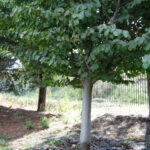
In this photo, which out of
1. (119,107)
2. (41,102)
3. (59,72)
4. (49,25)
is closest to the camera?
(49,25)

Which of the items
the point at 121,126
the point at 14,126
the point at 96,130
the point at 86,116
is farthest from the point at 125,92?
the point at 86,116

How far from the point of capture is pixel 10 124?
25.0ft

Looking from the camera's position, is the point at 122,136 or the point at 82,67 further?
the point at 122,136

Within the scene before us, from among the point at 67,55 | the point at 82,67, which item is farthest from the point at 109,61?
the point at 67,55

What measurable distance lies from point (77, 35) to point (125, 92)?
6.95m

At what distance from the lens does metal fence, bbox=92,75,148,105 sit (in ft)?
27.7

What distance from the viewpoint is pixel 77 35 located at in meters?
2.53

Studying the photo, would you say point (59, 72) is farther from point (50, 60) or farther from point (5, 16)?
point (5, 16)

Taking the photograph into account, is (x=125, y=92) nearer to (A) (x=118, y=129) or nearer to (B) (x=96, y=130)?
(A) (x=118, y=129)

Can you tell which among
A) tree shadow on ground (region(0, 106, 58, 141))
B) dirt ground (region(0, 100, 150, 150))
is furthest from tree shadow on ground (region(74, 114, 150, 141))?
tree shadow on ground (region(0, 106, 58, 141))

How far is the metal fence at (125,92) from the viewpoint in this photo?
844cm

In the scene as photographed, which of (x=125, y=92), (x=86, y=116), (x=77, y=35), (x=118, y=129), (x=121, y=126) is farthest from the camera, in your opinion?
(x=125, y=92)

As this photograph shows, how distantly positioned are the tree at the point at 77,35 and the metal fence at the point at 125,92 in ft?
18.2

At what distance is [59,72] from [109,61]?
0.94 meters
